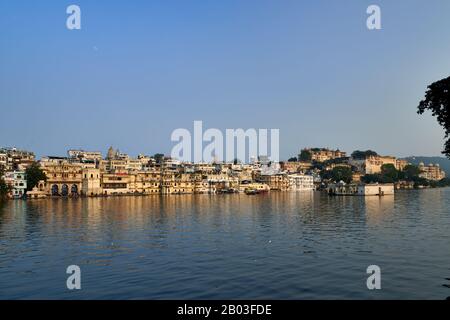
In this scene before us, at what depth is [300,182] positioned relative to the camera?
503ft

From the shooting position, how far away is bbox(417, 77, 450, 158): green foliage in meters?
19.8

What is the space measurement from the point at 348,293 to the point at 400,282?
8.76ft

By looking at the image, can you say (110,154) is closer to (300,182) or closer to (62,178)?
(62,178)

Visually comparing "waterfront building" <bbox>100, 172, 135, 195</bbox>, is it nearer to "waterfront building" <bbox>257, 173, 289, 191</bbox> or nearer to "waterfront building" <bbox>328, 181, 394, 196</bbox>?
"waterfront building" <bbox>328, 181, 394, 196</bbox>

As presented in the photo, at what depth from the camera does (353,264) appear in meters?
19.4

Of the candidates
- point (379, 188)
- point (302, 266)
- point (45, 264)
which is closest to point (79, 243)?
point (45, 264)

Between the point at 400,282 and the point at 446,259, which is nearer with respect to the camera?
the point at 400,282

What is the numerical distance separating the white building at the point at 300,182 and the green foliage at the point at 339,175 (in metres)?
9.70

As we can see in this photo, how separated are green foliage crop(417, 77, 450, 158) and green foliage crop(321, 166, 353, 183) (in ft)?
444

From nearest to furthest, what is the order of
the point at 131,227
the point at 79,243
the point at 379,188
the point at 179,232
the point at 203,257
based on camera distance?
the point at 203,257, the point at 79,243, the point at 179,232, the point at 131,227, the point at 379,188

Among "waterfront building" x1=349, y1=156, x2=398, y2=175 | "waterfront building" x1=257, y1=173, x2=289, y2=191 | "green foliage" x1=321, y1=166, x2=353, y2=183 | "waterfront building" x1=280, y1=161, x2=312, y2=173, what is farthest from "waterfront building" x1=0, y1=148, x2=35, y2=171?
"waterfront building" x1=349, y1=156, x2=398, y2=175
